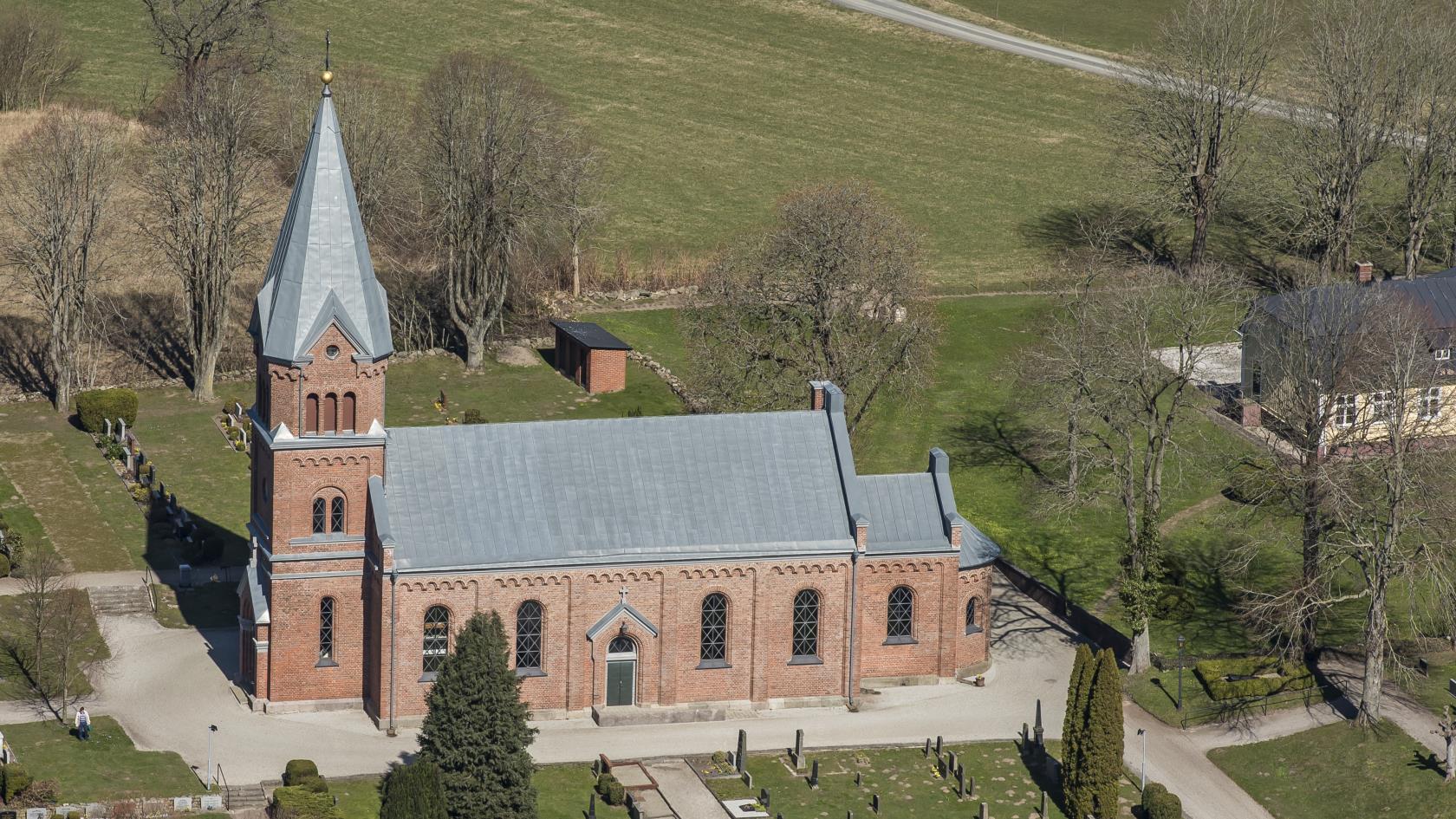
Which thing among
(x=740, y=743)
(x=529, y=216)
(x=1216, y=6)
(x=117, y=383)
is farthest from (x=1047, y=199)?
(x=740, y=743)

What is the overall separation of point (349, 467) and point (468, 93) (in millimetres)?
42569

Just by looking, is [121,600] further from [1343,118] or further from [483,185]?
[1343,118]

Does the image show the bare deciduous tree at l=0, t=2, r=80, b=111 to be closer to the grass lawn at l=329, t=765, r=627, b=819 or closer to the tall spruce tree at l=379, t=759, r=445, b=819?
the grass lawn at l=329, t=765, r=627, b=819

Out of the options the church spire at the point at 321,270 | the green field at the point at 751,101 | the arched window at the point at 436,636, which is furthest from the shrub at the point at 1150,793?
the green field at the point at 751,101

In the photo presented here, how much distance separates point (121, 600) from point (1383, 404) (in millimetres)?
46668

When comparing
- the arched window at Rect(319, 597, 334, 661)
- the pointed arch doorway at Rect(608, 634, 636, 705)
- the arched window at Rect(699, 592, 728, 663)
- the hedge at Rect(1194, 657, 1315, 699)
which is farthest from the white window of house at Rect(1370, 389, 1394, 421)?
the arched window at Rect(319, 597, 334, 661)

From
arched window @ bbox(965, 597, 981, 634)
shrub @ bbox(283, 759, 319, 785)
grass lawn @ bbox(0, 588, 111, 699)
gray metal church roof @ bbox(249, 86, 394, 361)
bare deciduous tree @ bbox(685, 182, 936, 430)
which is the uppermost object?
gray metal church roof @ bbox(249, 86, 394, 361)

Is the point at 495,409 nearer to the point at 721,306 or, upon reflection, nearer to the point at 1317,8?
the point at 721,306

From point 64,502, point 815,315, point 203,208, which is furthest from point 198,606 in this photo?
point 203,208

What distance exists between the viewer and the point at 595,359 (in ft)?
370

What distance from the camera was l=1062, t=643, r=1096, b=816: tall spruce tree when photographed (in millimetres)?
76938

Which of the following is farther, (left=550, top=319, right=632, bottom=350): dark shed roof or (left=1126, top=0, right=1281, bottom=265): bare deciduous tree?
(left=1126, top=0, right=1281, bottom=265): bare deciduous tree

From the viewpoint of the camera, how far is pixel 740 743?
7888 centimetres

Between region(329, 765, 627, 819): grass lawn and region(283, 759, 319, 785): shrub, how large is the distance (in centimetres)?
90
